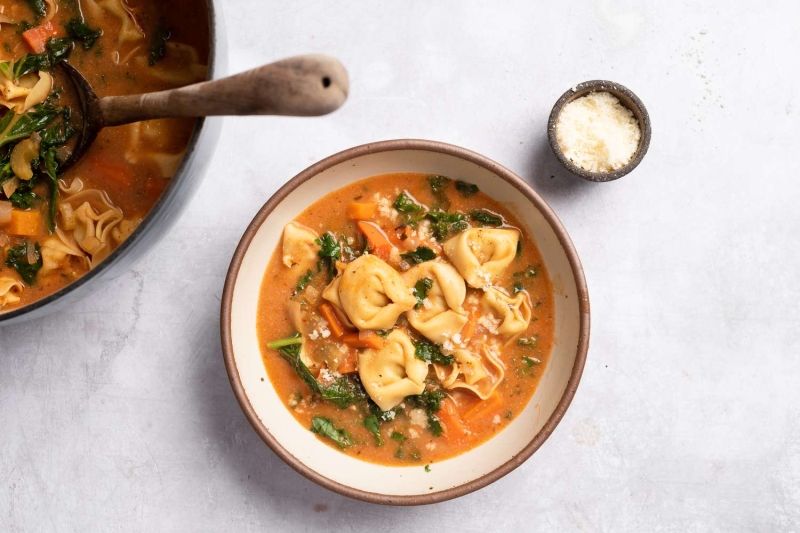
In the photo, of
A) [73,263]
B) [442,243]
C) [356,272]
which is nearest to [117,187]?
[73,263]

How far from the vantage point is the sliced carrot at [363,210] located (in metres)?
3.92

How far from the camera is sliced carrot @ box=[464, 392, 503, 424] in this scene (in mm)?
3939

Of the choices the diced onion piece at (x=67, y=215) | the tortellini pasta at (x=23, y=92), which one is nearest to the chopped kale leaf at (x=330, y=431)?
the diced onion piece at (x=67, y=215)

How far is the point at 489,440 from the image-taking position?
3945 millimetres

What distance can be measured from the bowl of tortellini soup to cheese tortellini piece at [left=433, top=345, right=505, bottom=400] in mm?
1797

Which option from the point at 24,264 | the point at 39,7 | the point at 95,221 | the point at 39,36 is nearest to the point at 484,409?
the point at 95,221

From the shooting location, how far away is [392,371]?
13.0 feet

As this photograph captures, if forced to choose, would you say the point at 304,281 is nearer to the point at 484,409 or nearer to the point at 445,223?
the point at 445,223

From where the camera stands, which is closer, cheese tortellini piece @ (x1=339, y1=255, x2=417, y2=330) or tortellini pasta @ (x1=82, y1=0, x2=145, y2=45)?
tortellini pasta @ (x1=82, y1=0, x2=145, y2=45)

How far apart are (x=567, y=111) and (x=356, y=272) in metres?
1.51

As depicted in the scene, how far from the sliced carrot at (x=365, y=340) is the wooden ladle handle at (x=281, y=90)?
65.1 inches

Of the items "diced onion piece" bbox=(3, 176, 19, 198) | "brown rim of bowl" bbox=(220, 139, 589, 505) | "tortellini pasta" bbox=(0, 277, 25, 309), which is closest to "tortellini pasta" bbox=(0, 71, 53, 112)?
"diced onion piece" bbox=(3, 176, 19, 198)

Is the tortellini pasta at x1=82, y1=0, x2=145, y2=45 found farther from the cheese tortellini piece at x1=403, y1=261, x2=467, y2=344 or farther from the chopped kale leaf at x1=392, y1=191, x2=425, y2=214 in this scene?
the cheese tortellini piece at x1=403, y1=261, x2=467, y2=344

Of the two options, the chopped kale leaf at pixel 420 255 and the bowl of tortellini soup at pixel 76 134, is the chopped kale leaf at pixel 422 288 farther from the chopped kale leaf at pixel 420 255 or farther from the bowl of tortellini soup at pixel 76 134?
the bowl of tortellini soup at pixel 76 134
